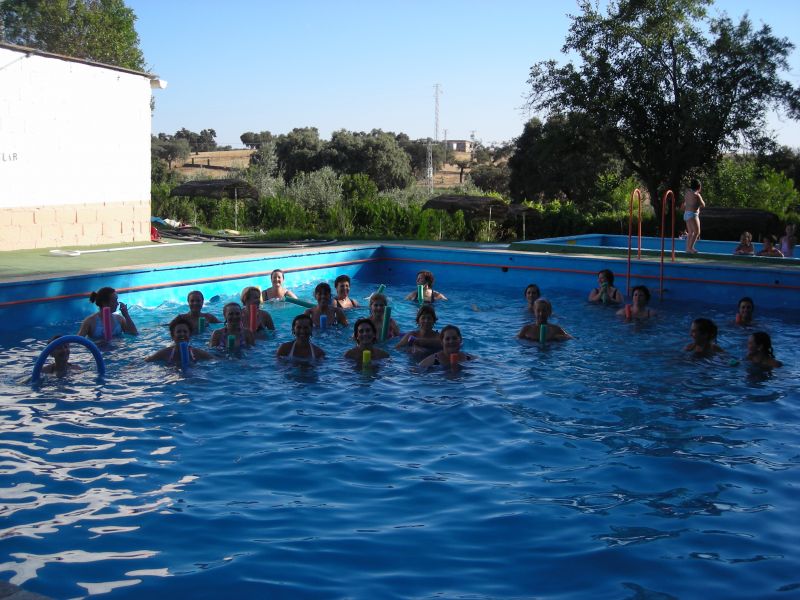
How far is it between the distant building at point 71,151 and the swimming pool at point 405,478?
7.45 meters

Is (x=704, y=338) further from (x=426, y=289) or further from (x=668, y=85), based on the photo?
(x=668, y=85)

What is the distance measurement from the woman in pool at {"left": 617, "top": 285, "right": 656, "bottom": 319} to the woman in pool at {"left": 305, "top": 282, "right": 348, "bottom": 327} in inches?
159

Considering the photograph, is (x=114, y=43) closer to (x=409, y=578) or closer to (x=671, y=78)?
(x=671, y=78)

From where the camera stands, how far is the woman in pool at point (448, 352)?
350 inches

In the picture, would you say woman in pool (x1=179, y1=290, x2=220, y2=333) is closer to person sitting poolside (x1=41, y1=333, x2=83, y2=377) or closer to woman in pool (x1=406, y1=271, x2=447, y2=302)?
person sitting poolside (x1=41, y1=333, x2=83, y2=377)

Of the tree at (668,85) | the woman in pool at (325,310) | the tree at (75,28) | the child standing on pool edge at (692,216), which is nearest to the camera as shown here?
the woman in pool at (325,310)

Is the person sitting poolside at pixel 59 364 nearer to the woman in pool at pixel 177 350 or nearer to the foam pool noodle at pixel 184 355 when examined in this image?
the woman in pool at pixel 177 350

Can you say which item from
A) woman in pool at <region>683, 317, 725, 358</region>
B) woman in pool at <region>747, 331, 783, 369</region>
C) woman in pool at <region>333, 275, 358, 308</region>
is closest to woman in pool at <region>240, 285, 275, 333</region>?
woman in pool at <region>333, 275, 358, 308</region>

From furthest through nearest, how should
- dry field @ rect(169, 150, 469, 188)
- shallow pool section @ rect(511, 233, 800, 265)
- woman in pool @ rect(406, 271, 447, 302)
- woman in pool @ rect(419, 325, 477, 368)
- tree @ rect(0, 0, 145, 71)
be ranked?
1. dry field @ rect(169, 150, 469, 188)
2. tree @ rect(0, 0, 145, 71)
3. shallow pool section @ rect(511, 233, 800, 265)
4. woman in pool @ rect(406, 271, 447, 302)
5. woman in pool @ rect(419, 325, 477, 368)

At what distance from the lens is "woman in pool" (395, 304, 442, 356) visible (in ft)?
31.0

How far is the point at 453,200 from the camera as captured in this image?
2097cm

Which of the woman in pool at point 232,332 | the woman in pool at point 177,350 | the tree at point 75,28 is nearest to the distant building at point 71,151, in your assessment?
the woman in pool at point 232,332

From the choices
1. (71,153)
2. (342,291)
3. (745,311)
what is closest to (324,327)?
(342,291)

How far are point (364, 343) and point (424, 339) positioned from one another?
0.75 m
